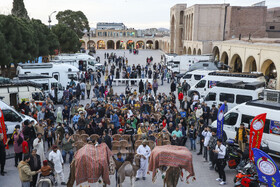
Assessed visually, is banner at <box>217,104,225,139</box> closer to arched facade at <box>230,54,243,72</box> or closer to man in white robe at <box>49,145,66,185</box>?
man in white robe at <box>49,145,66,185</box>

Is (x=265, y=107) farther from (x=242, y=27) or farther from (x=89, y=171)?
(x=242, y=27)

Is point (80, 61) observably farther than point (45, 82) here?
Yes

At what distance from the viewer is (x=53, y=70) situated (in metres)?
21.0

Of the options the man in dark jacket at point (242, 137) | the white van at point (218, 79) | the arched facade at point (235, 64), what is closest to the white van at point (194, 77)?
the white van at point (218, 79)

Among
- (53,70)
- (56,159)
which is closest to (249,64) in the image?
(53,70)

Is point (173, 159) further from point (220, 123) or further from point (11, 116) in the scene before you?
point (11, 116)

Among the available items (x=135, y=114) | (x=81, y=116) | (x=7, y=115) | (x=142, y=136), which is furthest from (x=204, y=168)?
(x=7, y=115)

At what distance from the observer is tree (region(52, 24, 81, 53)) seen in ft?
137

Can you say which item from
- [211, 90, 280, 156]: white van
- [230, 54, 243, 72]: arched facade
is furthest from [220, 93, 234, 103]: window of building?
[230, 54, 243, 72]: arched facade

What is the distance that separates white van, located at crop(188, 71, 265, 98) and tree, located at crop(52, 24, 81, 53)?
1100 inches

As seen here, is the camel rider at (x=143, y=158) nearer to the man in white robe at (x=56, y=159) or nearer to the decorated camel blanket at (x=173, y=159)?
the decorated camel blanket at (x=173, y=159)

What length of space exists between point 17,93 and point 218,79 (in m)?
12.3

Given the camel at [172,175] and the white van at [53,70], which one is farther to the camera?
the white van at [53,70]

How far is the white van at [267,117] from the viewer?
35.1ft
